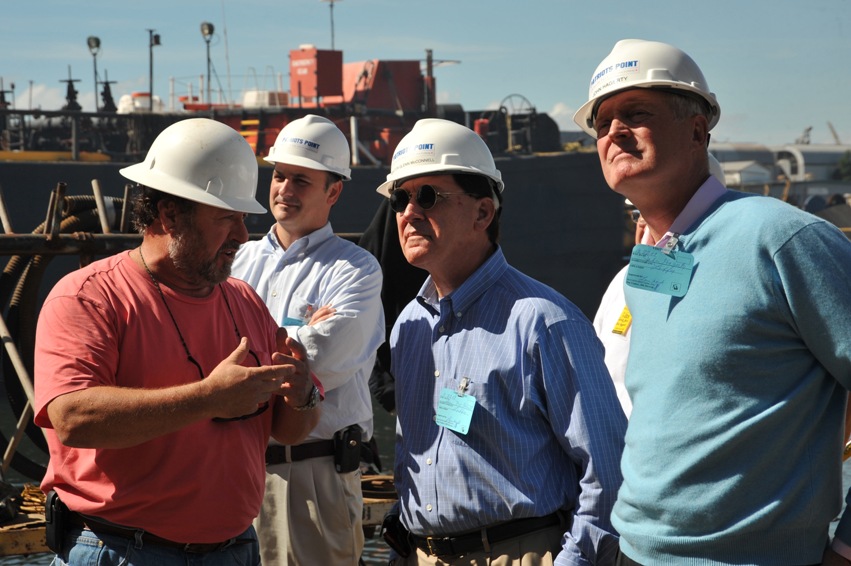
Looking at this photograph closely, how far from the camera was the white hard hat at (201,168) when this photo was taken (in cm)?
→ 281

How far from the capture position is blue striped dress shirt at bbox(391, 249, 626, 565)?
2.75 m

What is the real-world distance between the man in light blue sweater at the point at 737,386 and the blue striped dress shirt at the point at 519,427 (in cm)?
35

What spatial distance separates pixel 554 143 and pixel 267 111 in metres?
8.02

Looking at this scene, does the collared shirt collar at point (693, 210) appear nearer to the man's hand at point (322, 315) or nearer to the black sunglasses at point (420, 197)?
the black sunglasses at point (420, 197)

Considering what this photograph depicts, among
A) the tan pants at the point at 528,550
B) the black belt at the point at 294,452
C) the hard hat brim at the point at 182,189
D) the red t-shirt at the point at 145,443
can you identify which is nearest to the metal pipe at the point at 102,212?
the black belt at the point at 294,452

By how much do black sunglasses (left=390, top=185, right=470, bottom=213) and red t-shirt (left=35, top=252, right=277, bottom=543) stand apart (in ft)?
2.33

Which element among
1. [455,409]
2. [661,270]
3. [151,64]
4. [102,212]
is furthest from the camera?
[151,64]

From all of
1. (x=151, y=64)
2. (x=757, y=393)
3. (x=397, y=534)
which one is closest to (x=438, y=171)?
(x=397, y=534)

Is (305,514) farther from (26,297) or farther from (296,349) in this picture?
(26,297)

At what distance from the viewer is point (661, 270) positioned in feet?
7.57

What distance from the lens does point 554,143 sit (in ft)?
95.8

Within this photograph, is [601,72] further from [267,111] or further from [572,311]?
[267,111]

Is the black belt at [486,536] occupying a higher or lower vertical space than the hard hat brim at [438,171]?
lower

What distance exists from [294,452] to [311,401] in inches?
47.0
